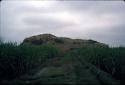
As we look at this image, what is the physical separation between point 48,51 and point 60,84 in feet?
24.7

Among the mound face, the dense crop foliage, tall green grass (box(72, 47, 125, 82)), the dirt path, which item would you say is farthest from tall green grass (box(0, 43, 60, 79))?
the mound face

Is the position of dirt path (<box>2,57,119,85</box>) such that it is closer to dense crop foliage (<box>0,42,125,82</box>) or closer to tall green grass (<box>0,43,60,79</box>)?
dense crop foliage (<box>0,42,125,82</box>)

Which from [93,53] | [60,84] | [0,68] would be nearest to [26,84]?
[60,84]

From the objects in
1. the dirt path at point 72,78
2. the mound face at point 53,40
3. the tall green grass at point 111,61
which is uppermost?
the mound face at point 53,40

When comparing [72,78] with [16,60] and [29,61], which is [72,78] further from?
[29,61]

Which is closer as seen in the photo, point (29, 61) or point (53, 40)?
point (29, 61)

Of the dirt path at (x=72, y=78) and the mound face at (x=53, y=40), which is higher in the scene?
the mound face at (x=53, y=40)

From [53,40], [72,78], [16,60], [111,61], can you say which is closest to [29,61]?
[16,60]

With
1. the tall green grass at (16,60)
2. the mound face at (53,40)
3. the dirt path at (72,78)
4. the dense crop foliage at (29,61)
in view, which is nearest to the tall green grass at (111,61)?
the dense crop foliage at (29,61)

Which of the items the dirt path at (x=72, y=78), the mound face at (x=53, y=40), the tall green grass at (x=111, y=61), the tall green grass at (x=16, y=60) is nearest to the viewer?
the dirt path at (x=72, y=78)

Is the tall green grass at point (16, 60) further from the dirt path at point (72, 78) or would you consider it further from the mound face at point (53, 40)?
Result: the mound face at point (53, 40)

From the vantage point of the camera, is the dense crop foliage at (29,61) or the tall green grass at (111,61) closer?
the dense crop foliage at (29,61)

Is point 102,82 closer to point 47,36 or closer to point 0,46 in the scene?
point 0,46

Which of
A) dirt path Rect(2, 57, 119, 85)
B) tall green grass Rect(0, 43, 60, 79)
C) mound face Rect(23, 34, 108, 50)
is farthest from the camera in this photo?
mound face Rect(23, 34, 108, 50)
